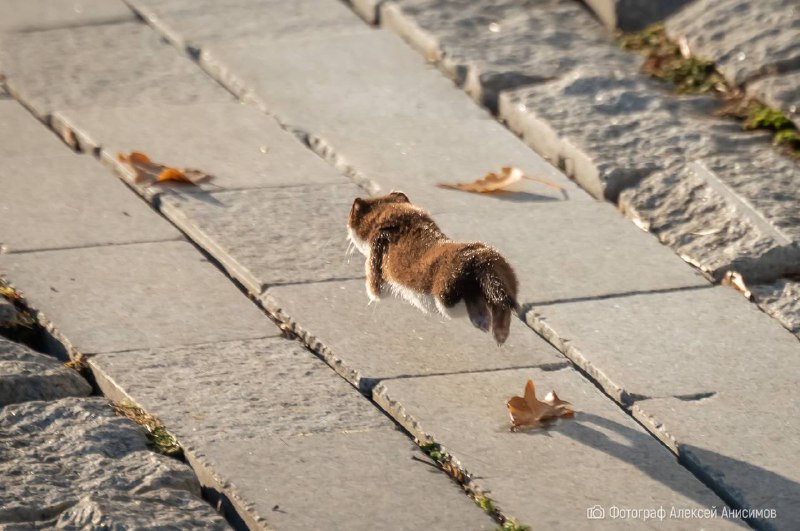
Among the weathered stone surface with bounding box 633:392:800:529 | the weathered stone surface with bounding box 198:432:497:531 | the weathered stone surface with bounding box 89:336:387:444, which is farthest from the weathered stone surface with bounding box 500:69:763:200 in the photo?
the weathered stone surface with bounding box 198:432:497:531

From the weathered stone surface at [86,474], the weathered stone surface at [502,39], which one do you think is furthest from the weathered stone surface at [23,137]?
the weathered stone surface at [86,474]

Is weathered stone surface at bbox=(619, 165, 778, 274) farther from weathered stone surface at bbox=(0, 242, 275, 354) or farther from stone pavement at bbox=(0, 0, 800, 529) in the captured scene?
weathered stone surface at bbox=(0, 242, 275, 354)

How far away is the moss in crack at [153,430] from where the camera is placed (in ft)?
13.1

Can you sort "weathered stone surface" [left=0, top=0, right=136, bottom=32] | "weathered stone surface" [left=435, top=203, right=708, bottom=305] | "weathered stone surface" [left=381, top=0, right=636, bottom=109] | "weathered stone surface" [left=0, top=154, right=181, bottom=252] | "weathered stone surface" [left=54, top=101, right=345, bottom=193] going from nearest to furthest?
"weathered stone surface" [left=435, top=203, right=708, bottom=305] → "weathered stone surface" [left=0, top=154, right=181, bottom=252] → "weathered stone surface" [left=54, top=101, right=345, bottom=193] → "weathered stone surface" [left=381, top=0, right=636, bottom=109] → "weathered stone surface" [left=0, top=0, right=136, bottom=32]

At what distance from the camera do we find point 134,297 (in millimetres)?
4863

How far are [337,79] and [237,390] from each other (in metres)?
2.88

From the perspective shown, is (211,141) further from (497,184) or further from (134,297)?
(134,297)

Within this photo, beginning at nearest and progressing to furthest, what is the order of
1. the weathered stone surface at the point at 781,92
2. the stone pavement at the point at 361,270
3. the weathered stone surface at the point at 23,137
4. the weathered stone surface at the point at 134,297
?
the stone pavement at the point at 361,270
the weathered stone surface at the point at 134,297
the weathered stone surface at the point at 23,137
the weathered stone surface at the point at 781,92

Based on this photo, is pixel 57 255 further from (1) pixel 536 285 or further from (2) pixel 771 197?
(2) pixel 771 197

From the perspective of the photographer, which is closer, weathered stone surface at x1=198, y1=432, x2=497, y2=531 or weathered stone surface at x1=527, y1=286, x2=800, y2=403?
weathered stone surface at x1=198, y1=432, x2=497, y2=531

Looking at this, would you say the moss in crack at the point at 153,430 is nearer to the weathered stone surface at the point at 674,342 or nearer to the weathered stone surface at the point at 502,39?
the weathered stone surface at the point at 674,342

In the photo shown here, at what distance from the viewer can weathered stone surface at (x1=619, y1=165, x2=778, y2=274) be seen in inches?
209

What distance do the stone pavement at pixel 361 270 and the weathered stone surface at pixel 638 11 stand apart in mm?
155

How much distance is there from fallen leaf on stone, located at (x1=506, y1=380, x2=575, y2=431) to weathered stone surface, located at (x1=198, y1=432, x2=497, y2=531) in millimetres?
338
